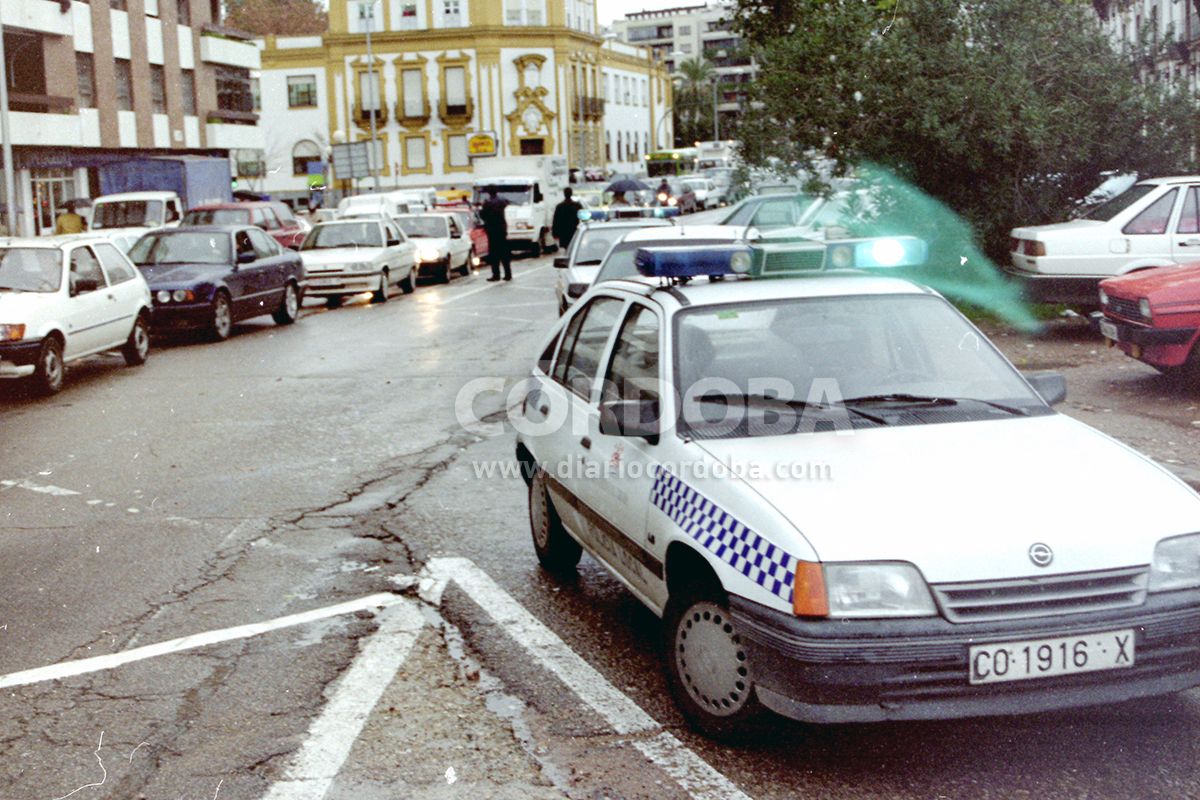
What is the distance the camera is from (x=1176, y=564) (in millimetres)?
4285

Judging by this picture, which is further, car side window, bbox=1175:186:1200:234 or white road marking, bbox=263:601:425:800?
car side window, bbox=1175:186:1200:234

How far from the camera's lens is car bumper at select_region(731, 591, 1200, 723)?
4078 mm

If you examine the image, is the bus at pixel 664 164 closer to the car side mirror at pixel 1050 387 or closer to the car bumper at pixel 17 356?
the car bumper at pixel 17 356

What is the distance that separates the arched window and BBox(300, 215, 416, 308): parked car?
59473 mm

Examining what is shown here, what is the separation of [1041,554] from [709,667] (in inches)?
44.8

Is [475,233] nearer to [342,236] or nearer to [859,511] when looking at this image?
[342,236]

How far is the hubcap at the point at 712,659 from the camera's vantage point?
4.48 m

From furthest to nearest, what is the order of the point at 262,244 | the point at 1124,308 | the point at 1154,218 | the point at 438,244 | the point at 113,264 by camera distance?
the point at 438,244 < the point at 262,244 < the point at 113,264 < the point at 1154,218 < the point at 1124,308

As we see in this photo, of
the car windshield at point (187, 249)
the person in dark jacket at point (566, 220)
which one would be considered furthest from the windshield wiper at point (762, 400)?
the person in dark jacket at point (566, 220)

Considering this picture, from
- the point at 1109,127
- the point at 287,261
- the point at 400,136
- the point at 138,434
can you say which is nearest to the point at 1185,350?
the point at 1109,127

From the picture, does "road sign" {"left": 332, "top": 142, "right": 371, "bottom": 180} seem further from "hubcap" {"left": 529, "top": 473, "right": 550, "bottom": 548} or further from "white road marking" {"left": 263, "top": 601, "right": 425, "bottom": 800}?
"white road marking" {"left": 263, "top": 601, "right": 425, "bottom": 800}

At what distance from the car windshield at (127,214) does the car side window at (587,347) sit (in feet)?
79.7

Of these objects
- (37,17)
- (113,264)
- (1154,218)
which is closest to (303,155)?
(37,17)

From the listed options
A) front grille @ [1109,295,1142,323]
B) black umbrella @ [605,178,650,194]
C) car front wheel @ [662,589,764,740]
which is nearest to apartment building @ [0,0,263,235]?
black umbrella @ [605,178,650,194]
